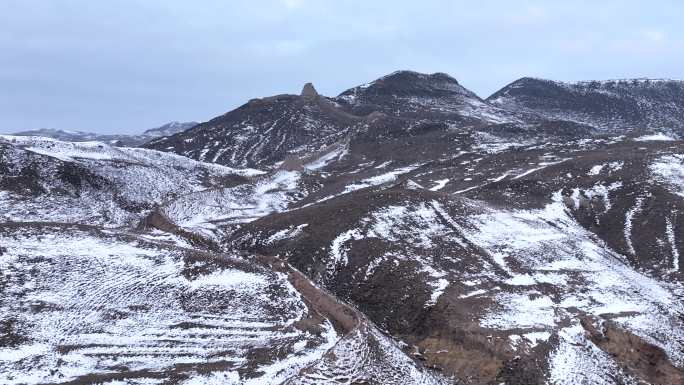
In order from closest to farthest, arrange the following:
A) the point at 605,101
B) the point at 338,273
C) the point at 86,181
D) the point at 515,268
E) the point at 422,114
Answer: the point at 338,273, the point at 515,268, the point at 86,181, the point at 422,114, the point at 605,101

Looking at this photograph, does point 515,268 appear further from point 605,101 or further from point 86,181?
point 605,101

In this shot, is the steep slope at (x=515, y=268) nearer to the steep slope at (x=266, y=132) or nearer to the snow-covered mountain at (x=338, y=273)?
the snow-covered mountain at (x=338, y=273)

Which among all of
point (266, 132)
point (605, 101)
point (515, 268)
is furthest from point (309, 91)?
point (515, 268)

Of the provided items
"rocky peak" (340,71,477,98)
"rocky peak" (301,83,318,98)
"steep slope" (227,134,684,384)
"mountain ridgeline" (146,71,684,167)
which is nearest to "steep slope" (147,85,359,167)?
"rocky peak" (301,83,318,98)

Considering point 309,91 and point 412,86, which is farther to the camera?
point 412,86

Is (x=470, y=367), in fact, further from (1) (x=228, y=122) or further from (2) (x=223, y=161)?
(1) (x=228, y=122)

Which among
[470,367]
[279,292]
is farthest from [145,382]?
[470,367]
